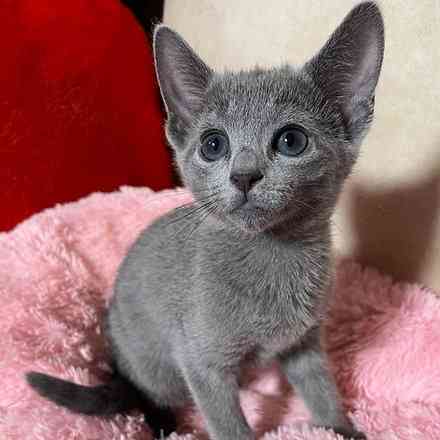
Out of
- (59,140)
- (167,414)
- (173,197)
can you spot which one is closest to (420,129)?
(173,197)

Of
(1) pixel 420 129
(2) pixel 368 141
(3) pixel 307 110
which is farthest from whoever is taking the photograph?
(2) pixel 368 141

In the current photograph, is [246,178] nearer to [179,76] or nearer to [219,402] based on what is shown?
[179,76]

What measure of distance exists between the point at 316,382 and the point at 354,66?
0.61 m

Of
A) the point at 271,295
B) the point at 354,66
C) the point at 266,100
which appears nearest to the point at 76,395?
the point at 271,295

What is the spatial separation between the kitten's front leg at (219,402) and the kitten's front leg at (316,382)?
183mm

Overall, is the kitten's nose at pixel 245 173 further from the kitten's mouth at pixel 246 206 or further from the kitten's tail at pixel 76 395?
the kitten's tail at pixel 76 395

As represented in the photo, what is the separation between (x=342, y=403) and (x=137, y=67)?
108cm

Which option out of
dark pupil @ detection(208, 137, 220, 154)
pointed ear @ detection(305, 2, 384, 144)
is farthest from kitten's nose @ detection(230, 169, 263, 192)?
pointed ear @ detection(305, 2, 384, 144)

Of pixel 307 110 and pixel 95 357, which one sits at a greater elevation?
pixel 307 110

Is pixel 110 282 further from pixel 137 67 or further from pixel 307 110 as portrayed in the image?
pixel 307 110

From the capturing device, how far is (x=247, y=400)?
3.94 feet

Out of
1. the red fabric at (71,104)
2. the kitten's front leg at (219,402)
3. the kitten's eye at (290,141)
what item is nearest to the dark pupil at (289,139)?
the kitten's eye at (290,141)

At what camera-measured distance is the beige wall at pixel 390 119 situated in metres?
1.07

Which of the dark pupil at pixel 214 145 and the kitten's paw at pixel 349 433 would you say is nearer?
the dark pupil at pixel 214 145
